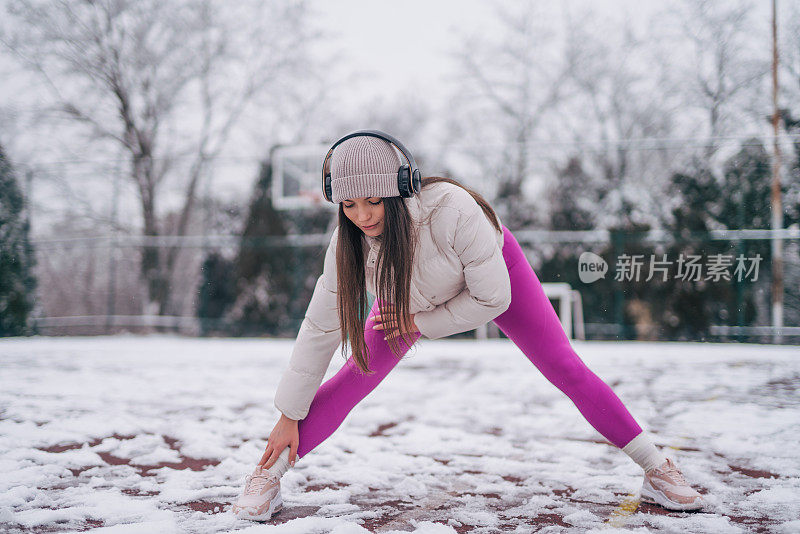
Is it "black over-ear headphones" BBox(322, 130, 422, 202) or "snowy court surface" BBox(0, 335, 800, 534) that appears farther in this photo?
"snowy court surface" BBox(0, 335, 800, 534)

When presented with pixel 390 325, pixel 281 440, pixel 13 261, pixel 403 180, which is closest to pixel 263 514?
pixel 281 440

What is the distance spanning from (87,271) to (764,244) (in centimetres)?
745

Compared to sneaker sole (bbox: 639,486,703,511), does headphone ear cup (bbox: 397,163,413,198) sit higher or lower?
higher

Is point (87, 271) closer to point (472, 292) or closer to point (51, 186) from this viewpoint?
point (51, 186)

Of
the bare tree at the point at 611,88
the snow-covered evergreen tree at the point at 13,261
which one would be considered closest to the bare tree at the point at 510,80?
the bare tree at the point at 611,88

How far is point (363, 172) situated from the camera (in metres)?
1.35

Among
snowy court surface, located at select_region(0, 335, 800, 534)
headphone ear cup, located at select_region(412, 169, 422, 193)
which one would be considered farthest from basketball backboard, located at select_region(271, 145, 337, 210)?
headphone ear cup, located at select_region(412, 169, 422, 193)

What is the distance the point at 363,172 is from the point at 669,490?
1149mm

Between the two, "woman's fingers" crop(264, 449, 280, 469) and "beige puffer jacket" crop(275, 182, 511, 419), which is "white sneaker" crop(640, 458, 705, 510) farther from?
"woman's fingers" crop(264, 449, 280, 469)

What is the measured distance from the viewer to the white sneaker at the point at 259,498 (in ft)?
5.11

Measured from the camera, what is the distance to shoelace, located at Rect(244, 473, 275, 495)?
5.24ft

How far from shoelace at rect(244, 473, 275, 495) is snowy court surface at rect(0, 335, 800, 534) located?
75 mm

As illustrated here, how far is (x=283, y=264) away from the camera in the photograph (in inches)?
298

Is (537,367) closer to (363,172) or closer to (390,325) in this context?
(390,325)
